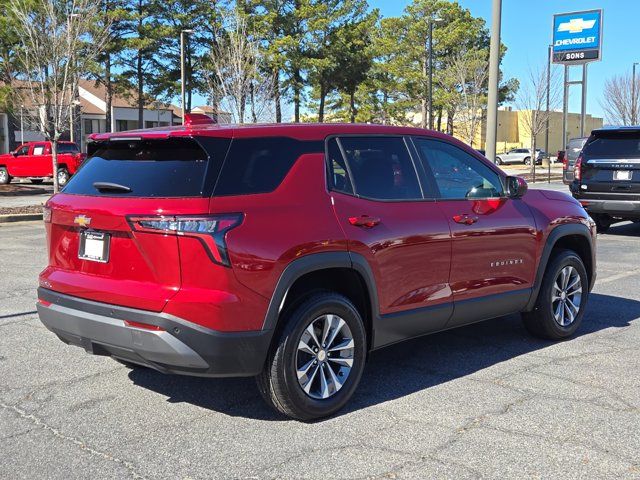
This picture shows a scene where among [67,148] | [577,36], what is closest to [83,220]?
[67,148]

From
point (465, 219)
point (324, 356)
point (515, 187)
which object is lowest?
point (324, 356)

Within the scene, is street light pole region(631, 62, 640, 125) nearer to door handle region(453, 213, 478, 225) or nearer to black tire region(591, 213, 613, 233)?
black tire region(591, 213, 613, 233)

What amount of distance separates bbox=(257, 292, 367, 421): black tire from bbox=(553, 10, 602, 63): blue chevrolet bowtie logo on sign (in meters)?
Result: 41.1

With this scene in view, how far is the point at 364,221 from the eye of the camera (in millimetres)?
4309

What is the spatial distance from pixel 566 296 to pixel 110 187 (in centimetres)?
388

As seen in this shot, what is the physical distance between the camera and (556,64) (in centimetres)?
4141

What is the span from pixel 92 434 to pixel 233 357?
0.94 metres

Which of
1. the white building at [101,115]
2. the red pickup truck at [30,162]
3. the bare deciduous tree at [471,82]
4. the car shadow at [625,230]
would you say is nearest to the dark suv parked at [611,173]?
the car shadow at [625,230]

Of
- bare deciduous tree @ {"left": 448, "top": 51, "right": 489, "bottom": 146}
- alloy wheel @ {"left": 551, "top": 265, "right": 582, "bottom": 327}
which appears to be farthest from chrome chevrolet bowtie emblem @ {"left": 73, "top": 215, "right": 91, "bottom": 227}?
bare deciduous tree @ {"left": 448, "top": 51, "right": 489, "bottom": 146}

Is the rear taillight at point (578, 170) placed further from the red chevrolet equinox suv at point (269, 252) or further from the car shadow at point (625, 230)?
the red chevrolet equinox suv at point (269, 252)

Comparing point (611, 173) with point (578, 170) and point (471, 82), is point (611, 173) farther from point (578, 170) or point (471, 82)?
point (471, 82)

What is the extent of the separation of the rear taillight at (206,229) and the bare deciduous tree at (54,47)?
16.7 metres

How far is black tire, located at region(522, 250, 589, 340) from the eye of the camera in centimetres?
573

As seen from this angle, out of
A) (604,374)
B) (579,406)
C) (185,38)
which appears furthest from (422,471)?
(185,38)
